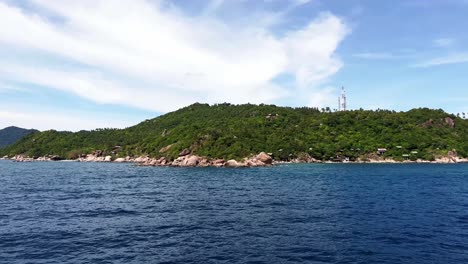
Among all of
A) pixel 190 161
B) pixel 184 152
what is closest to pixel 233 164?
pixel 190 161

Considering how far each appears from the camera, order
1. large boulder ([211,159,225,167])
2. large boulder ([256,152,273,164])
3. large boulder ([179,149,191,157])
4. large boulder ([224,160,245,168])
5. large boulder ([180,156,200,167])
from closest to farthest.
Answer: large boulder ([224,160,245,168]) → large boulder ([211,159,225,167]) → large boulder ([256,152,273,164]) → large boulder ([180,156,200,167]) → large boulder ([179,149,191,157])

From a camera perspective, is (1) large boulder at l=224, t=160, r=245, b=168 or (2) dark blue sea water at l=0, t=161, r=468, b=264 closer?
(2) dark blue sea water at l=0, t=161, r=468, b=264

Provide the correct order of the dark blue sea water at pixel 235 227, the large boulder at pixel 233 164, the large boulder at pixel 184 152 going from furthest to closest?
the large boulder at pixel 184 152 < the large boulder at pixel 233 164 < the dark blue sea water at pixel 235 227

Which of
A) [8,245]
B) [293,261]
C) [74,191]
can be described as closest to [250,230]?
[293,261]

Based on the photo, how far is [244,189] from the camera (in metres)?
82.6

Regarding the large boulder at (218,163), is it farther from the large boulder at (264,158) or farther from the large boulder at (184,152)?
→ the large boulder at (184,152)

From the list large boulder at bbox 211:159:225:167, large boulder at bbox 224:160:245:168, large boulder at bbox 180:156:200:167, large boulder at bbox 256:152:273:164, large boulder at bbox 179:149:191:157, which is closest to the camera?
large boulder at bbox 224:160:245:168

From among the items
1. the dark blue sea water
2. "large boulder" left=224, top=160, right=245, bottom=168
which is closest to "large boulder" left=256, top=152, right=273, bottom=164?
"large boulder" left=224, top=160, right=245, bottom=168

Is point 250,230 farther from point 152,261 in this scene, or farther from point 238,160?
point 238,160

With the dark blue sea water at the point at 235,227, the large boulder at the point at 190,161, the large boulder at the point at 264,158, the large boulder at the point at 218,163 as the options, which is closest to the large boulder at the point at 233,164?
the large boulder at the point at 218,163

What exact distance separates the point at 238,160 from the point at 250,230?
136870 millimetres

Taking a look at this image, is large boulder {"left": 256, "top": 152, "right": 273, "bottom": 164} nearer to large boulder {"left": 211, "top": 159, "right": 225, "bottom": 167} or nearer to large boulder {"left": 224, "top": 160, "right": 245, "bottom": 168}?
large boulder {"left": 224, "top": 160, "right": 245, "bottom": 168}

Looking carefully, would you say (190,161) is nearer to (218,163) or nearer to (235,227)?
(218,163)

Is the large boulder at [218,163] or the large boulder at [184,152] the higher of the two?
the large boulder at [184,152]
